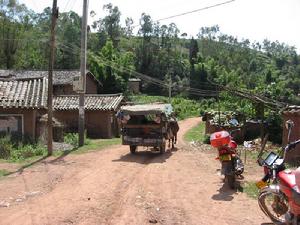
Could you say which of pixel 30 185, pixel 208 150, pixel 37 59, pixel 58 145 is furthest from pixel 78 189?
pixel 37 59

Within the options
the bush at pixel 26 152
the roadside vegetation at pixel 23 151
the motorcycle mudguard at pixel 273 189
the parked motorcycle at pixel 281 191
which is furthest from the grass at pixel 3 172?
the motorcycle mudguard at pixel 273 189

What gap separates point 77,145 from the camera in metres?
22.5

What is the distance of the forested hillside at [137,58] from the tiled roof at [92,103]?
947 centimetres

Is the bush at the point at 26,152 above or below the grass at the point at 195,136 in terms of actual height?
above

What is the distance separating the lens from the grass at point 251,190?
33.1 feet

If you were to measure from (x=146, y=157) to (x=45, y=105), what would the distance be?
24.9 feet

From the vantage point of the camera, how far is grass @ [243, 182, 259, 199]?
33.1ft

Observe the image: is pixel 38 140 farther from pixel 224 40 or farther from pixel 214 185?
pixel 224 40

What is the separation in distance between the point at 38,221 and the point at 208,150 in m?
12.2

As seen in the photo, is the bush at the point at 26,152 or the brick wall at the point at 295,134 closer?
the brick wall at the point at 295,134

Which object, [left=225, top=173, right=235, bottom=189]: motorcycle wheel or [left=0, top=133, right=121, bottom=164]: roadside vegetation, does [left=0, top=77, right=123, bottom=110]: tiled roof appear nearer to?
[left=0, top=133, right=121, bottom=164]: roadside vegetation

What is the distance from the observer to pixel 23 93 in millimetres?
22578

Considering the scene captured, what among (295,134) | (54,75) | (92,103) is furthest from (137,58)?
(295,134)

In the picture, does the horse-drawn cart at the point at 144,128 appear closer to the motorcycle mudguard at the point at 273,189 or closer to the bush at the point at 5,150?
the bush at the point at 5,150
